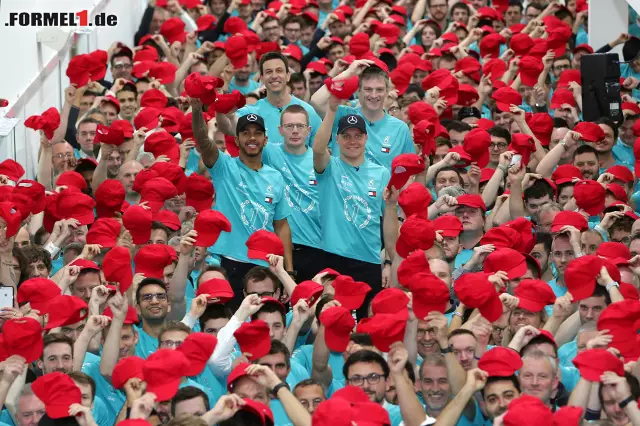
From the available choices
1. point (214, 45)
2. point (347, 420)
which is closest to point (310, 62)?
point (214, 45)

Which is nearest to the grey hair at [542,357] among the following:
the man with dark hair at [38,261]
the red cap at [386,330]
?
the red cap at [386,330]

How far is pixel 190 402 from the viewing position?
8852 millimetres

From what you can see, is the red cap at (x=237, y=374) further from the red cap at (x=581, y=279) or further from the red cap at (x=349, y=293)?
the red cap at (x=581, y=279)

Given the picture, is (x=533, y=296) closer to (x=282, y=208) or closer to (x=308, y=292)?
(x=308, y=292)

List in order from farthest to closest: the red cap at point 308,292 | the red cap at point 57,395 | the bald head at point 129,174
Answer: the bald head at point 129,174 < the red cap at point 308,292 < the red cap at point 57,395

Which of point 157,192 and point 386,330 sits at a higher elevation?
point 386,330

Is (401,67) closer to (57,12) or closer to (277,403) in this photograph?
(57,12)

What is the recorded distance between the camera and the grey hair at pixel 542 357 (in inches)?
366

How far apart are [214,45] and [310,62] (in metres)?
1.01

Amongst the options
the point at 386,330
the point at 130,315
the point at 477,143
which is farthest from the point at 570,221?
the point at 130,315

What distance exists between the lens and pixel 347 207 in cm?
1184

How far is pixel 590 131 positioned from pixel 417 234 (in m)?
3.58

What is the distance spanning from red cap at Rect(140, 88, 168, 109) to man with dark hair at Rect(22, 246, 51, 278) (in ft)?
12.0

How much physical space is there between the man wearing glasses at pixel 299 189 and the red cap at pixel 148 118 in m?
2.11
